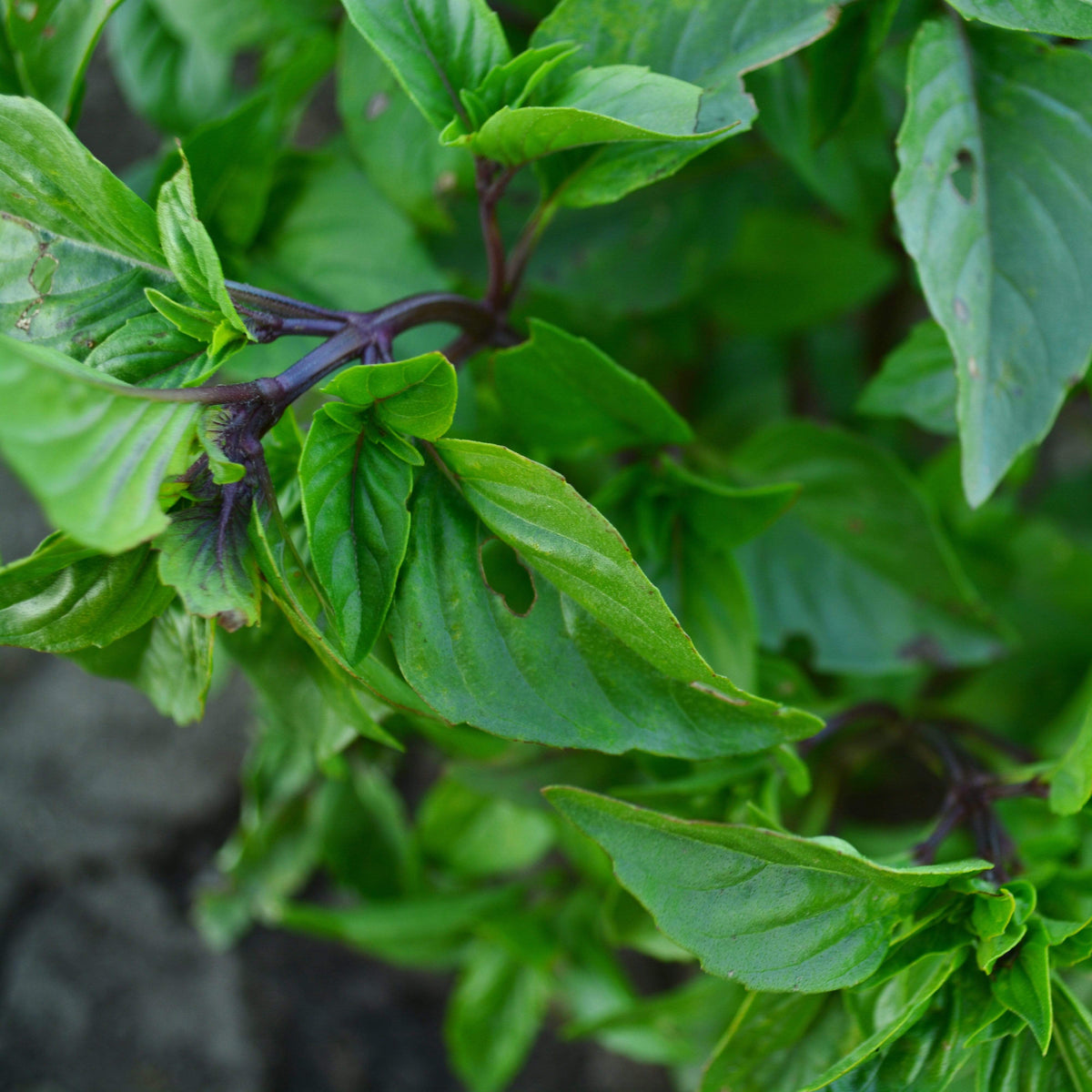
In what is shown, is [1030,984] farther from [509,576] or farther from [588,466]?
[588,466]

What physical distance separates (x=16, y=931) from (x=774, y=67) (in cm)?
120

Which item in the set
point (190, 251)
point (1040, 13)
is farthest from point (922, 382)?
point (190, 251)

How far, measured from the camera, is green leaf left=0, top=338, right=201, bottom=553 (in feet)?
0.88

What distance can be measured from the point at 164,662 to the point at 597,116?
0.32m

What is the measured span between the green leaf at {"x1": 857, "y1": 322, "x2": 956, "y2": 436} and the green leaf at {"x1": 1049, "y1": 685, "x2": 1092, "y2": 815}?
0.21 metres

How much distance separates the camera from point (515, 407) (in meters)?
0.54

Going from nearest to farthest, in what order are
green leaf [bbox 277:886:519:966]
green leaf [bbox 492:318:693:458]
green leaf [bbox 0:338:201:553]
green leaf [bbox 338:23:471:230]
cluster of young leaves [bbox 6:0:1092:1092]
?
1. green leaf [bbox 0:338:201:553]
2. cluster of young leaves [bbox 6:0:1092:1092]
3. green leaf [bbox 492:318:693:458]
4. green leaf [bbox 338:23:471:230]
5. green leaf [bbox 277:886:519:966]

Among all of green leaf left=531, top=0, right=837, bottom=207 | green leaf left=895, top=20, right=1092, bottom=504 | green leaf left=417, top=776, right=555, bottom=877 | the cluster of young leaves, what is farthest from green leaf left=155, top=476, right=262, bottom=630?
green leaf left=417, top=776, right=555, bottom=877

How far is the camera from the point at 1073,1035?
43cm

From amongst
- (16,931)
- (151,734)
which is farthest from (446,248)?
(16,931)

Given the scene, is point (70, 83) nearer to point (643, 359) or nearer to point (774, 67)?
point (774, 67)

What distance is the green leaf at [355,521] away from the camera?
14.8 inches

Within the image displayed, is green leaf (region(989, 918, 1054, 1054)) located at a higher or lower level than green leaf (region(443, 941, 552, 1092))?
higher

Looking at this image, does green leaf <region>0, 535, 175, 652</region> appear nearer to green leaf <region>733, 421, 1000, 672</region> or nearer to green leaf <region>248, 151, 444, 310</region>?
green leaf <region>248, 151, 444, 310</region>
